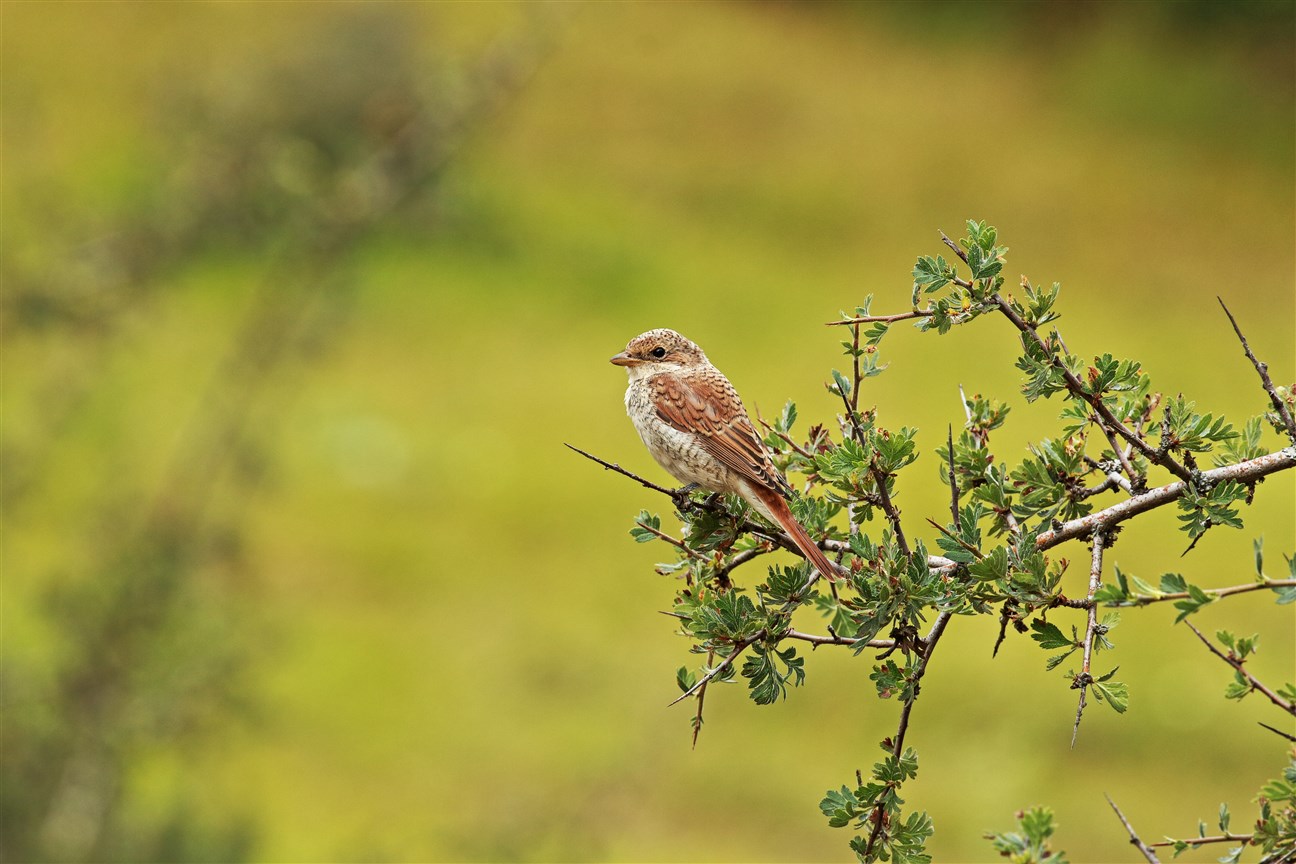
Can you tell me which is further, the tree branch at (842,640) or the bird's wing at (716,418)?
the bird's wing at (716,418)

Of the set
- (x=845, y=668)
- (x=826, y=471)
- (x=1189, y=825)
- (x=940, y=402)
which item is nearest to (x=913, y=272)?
(x=826, y=471)

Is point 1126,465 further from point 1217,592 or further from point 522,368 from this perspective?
point 522,368

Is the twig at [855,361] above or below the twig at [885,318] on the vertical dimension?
above

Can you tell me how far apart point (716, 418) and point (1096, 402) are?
1.69 meters

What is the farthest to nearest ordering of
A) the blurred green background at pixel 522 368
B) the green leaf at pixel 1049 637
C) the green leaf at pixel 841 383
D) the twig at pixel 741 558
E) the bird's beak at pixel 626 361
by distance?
1. the blurred green background at pixel 522 368
2. the bird's beak at pixel 626 361
3. the twig at pixel 741 558
4. the green leaf at pixel 841 383
5. the green leaf at pixel 1049 637

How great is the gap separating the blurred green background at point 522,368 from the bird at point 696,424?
26.4 inches

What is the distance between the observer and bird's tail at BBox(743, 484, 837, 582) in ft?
9.53

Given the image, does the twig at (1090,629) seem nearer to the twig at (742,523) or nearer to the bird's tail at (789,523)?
the bird's tail at (789,523)

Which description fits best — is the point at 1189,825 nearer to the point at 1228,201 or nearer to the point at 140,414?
the point at 140,414

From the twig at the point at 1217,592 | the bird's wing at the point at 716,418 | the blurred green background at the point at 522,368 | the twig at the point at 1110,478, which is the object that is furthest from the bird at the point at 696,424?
the twig at the point at 1217,592

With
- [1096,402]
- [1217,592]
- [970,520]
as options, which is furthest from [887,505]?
[1217,592]

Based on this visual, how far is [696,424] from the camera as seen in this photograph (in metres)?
4.19

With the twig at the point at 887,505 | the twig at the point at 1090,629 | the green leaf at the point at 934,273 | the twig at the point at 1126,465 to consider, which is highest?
the green leaf at the point at 934,273

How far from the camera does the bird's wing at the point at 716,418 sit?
12.7ft
